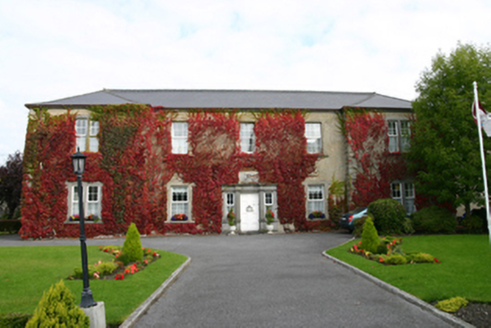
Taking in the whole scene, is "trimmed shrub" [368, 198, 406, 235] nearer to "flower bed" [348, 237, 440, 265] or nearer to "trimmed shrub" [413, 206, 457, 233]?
"trimmed shrub" [413, 206, 457, 233]

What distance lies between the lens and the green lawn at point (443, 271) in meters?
7.38

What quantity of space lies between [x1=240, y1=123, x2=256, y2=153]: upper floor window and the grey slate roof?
1157 millimetres

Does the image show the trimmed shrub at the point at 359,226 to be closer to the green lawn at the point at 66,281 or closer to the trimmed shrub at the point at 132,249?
the green lawn at the point at 66,281

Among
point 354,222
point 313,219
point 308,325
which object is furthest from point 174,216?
point 308,325

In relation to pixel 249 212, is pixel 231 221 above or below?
below


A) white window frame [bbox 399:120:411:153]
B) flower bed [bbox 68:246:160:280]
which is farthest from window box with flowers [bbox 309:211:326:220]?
flower bed [bbox 68:246:160:280]

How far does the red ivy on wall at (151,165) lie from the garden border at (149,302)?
399 inches

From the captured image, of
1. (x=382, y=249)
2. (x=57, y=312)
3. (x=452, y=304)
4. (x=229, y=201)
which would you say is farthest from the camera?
(x=229, y=201)

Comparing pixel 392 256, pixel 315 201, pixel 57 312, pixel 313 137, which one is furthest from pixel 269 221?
pixel 57 312

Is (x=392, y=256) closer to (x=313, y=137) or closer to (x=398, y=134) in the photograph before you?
(x=313, y=137)

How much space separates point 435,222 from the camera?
60.1 ft

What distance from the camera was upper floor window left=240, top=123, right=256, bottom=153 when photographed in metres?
21.8

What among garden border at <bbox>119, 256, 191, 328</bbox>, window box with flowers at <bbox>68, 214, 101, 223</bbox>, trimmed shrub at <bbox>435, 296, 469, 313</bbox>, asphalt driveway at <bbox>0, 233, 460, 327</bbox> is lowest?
asphalt driveway at <bbox>0, 233, 460, 327</bbox>

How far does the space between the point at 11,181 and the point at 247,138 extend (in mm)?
17200
